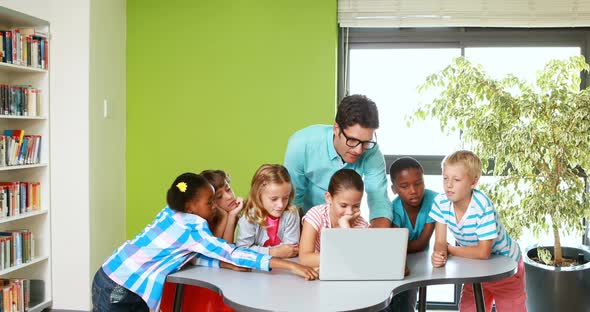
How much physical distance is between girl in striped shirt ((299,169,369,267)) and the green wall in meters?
1.69

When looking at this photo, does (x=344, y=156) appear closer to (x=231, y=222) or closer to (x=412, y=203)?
(x=412, y=203)

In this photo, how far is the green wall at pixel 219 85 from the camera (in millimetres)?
4047

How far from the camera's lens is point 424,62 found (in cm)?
418

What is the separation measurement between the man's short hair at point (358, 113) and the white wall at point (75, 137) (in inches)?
77.4

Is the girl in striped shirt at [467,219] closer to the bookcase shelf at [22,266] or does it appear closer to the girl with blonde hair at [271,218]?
the girl with blonde hair at [271,218]

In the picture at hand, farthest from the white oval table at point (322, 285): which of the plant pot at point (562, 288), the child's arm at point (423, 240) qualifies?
the plant pot at point (562, 288)

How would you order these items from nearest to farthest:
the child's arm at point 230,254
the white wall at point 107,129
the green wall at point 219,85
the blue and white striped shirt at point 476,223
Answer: the child's arm at point 230,254 → the blue and white striped shirt at point 476,223 → the white wall at point 107,129 → the green wall at point 219,85

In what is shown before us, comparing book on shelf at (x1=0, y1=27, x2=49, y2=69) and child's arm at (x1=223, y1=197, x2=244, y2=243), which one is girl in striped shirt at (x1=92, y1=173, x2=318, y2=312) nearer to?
child's arm at (x1=223, y1=197, x2=244, y2=243)

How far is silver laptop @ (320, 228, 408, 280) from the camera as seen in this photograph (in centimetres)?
203

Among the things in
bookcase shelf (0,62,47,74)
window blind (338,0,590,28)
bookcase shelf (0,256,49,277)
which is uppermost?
window blind (338,0,590,28)

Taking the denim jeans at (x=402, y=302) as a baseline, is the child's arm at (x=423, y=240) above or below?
above

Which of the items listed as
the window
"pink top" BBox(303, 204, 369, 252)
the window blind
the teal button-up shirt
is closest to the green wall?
the window blind

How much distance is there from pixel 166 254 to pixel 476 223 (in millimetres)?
1211

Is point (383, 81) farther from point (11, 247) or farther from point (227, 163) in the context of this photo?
point (11, 247)
